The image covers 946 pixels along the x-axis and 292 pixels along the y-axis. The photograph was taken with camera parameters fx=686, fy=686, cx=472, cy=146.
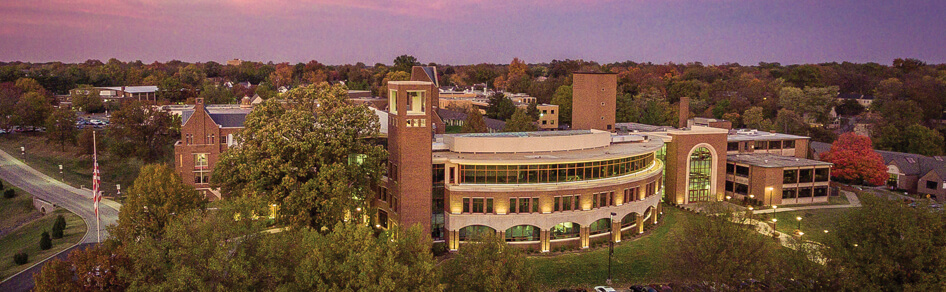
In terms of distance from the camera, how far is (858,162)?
77.0m

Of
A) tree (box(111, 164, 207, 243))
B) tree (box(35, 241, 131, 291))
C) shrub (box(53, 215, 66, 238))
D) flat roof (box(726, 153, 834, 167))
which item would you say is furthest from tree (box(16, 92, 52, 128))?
flat roof (box(726, 153, 834, 167))

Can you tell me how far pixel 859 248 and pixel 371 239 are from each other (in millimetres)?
25336

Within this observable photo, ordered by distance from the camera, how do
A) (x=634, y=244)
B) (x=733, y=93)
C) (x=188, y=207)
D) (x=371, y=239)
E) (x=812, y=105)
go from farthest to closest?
(x=733, y=93), (x=812, y=105), (x=634, y=244), (x=188, y=207), (x=371, y=239)

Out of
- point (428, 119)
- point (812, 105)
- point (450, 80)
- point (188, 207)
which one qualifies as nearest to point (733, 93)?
point (812, 105)

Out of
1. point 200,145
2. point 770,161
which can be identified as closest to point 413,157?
point 200,145

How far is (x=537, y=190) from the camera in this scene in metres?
48.3

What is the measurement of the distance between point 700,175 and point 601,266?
26.1 metres

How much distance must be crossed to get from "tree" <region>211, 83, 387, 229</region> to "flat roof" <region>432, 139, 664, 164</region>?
5570 millimetres

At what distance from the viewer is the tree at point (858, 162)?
76.8 m

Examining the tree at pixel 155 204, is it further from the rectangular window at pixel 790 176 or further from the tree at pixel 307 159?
the rectangular window at pixel 790 176

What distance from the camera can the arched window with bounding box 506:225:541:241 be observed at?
49125mm

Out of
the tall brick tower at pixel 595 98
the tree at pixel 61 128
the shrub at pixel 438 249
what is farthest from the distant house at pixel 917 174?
the tree at pixel 61 128

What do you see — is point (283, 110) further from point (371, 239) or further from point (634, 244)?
point (634, 244)

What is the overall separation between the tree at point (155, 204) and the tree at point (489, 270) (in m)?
19.5
